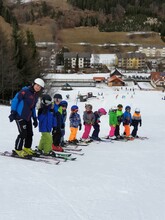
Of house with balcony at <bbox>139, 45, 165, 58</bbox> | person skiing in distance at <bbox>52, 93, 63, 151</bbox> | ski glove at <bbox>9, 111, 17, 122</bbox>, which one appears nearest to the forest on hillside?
house with balcony at <bbox>139, 45, 165, 58</bbox>

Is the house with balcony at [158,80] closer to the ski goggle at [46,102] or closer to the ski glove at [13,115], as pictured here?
the ski goggle at [46,102]

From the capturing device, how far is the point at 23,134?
6.53 m

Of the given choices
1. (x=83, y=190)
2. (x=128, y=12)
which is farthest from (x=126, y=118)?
(x=128, y=12)

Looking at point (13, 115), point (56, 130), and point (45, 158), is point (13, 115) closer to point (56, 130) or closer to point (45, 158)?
point (45, 158)

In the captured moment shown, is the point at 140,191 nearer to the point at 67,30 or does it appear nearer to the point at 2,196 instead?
the point at 2,196

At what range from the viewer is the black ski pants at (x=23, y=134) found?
6473mm

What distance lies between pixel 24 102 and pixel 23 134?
2.02ft

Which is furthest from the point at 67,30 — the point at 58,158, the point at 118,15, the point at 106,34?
the point at 58,158

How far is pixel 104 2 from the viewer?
192000mm

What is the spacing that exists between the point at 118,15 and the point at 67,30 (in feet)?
117

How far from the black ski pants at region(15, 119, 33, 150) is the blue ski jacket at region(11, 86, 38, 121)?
128 mm

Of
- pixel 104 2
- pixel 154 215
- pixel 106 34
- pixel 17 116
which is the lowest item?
pixel 154 215

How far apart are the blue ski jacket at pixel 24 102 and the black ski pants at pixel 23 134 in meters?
0.13

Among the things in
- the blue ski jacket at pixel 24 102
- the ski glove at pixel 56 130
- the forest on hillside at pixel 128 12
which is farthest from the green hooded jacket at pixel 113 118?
the forest on hillside at pixel 128 12
